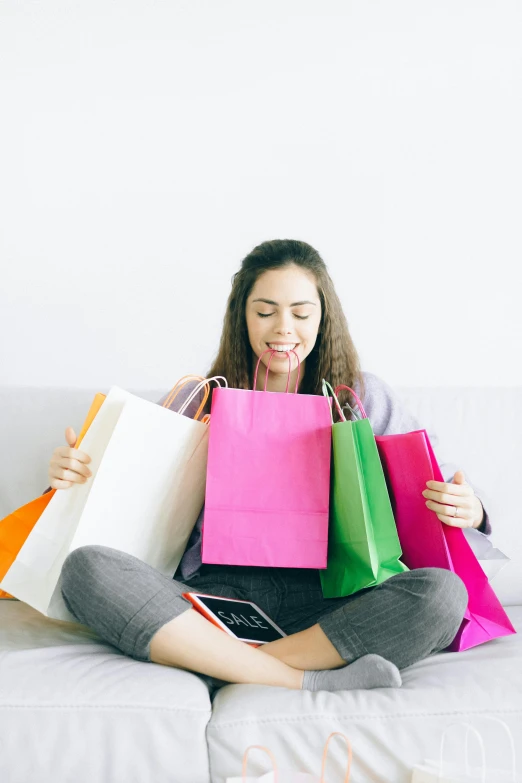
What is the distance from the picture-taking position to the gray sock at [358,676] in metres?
1.18

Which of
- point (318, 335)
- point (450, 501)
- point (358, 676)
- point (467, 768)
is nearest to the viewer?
point (467, 768)

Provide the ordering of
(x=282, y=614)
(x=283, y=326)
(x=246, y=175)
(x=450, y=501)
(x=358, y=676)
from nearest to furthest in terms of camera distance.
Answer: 1. (x=358, y=676)
2. (x=450, y=501)
3. (x=282, y=614)
4. (x=283, y=326)
5. (x=246, y=175)

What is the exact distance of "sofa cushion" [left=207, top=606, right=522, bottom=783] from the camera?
1.07 m

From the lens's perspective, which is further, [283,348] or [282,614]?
[283,348]

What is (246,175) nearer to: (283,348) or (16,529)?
(283,348)

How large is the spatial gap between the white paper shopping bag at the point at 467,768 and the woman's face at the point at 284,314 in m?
0.81

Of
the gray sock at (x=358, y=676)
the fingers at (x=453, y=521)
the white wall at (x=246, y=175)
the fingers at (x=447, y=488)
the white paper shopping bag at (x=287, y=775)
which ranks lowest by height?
the white paper shopping bag at (x=287, y=775)

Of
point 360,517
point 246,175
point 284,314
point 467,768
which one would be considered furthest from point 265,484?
point 246,175

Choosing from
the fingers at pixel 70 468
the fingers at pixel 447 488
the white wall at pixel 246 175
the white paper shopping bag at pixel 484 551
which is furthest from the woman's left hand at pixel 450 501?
the white wall at pixel 246 175

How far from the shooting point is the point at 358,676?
1.20 meters

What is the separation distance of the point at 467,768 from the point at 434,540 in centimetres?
41

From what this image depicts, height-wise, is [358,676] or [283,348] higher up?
[283,348]

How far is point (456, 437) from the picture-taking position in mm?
1775

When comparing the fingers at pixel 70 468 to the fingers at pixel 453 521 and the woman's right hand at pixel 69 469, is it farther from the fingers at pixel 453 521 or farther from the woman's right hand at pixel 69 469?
the fingers at pixel 453 521
